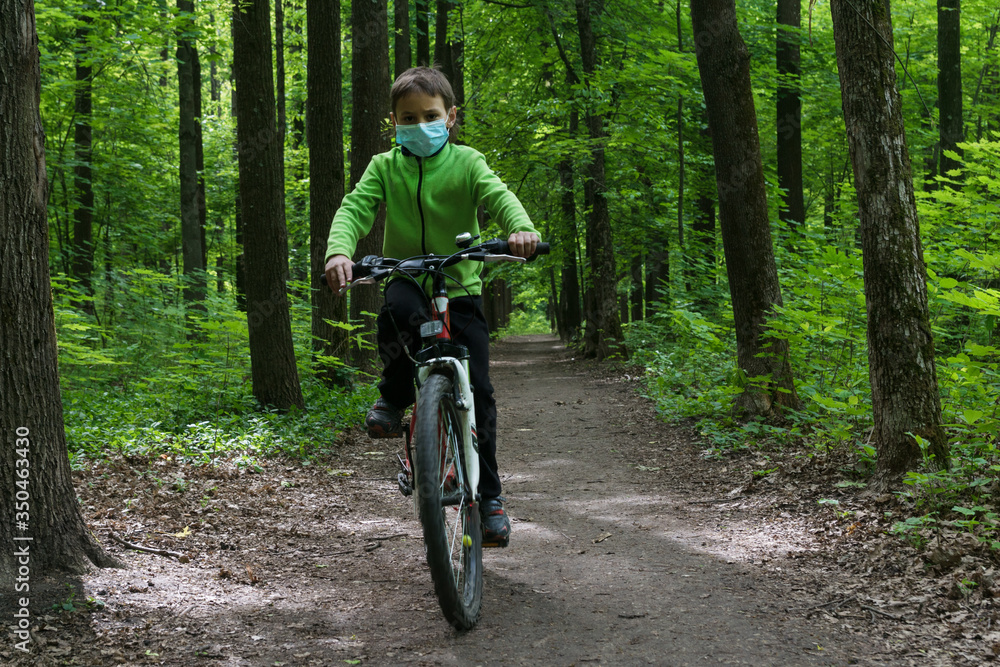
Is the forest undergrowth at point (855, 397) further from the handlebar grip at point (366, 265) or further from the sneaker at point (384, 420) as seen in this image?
the handlebar grip at point (366, 265)

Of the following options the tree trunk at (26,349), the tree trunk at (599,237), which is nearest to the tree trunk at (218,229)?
the tree trunk at (599,237)

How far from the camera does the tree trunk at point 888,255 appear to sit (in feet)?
14.8

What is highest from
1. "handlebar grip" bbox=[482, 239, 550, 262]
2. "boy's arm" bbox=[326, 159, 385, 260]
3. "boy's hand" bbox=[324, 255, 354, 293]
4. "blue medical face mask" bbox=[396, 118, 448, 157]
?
"blue medical face mask" bbox=[396, 118, 448, 157]

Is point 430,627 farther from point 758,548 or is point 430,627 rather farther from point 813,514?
point 813,514

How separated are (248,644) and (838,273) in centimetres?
558

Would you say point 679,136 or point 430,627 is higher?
point 679,136

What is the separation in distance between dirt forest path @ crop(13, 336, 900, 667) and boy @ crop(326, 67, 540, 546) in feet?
2.12

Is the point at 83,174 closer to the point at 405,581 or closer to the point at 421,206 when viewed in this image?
the point at 421,206

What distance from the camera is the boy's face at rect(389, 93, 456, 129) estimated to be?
3.51 metres

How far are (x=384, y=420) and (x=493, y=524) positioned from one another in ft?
2.50

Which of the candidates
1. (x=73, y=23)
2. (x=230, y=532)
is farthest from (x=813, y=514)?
(x=73, y=23)

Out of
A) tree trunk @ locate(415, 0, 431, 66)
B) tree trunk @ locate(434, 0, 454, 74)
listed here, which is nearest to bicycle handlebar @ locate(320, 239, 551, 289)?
tree trunk @ locate(434, 0, 454, 74)

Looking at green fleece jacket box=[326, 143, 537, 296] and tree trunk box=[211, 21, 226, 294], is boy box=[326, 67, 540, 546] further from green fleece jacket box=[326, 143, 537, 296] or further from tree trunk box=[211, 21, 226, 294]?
tree trunk box=[211, 21, 226, 294]

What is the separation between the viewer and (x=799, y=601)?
3.39m
